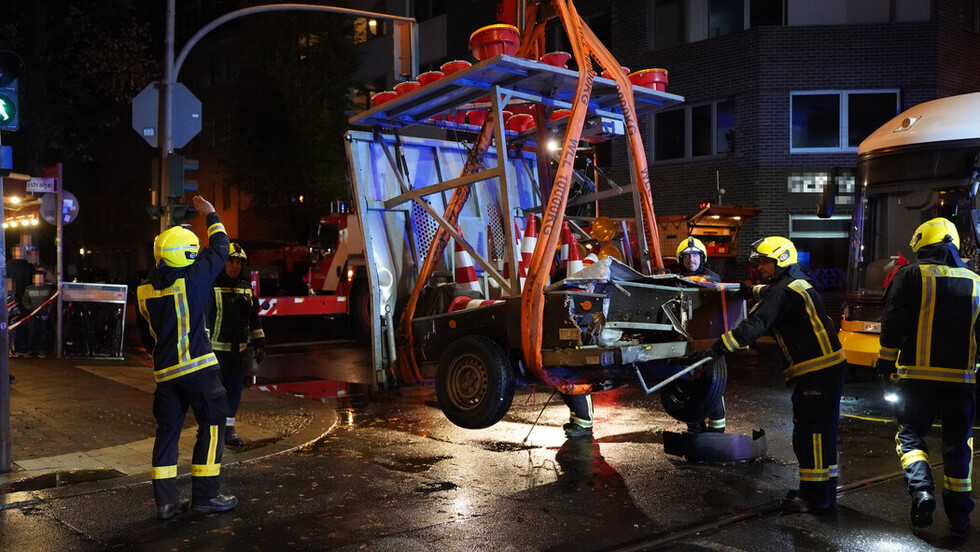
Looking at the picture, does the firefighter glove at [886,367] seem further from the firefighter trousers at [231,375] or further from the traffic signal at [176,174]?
the traffic signal at [176,174]

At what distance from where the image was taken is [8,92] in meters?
7.03

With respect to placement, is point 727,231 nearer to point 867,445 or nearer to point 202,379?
point 867,445

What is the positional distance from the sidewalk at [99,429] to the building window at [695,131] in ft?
41.5

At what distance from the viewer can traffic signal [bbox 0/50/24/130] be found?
22.9ft

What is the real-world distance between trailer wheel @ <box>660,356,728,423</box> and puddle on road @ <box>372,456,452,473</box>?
1958 mm

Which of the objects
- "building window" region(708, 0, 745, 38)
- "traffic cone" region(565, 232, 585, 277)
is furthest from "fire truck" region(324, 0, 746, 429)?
"building window" region(708, 0, 745, 38)

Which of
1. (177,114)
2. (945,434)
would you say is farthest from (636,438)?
(177,114)

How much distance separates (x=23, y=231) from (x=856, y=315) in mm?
19208

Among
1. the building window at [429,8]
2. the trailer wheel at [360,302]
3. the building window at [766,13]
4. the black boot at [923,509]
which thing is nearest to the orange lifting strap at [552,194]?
the black boot at [923,509]

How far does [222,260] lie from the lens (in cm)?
592

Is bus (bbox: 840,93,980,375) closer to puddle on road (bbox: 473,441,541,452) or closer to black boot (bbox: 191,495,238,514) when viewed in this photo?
puddle on road (bbox: 473,441,541,452)

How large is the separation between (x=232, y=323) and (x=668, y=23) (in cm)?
1584

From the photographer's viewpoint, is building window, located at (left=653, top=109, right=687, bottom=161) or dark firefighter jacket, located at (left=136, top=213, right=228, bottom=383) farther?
building window, located at (left=653, top=109, right=687, bottom=161)

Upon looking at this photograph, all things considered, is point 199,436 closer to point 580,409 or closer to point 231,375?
point 231,375
